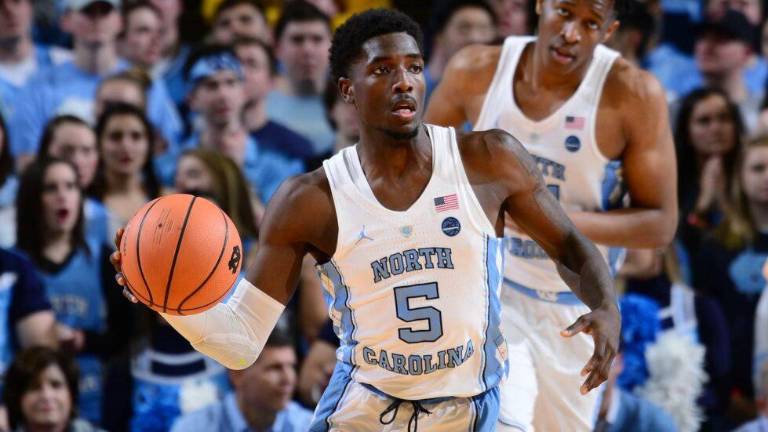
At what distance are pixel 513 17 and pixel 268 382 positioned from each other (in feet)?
10.4

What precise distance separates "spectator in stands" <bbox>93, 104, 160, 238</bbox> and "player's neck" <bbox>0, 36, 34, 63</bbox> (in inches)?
30.9

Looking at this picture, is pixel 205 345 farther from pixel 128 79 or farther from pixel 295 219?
pixel 128 79

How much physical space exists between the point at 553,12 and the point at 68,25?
390cm

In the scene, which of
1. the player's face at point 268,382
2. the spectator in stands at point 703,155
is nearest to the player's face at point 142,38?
the player's face at point 268,382

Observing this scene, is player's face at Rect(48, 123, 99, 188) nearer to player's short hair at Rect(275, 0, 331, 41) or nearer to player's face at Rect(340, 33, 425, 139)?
player's short hair at Rect(275, 0, 331, 41)

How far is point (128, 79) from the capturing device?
279 inches

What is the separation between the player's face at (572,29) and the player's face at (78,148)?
2997mm

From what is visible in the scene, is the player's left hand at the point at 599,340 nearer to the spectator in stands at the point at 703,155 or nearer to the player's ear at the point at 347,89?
the player's ear at the point at 347,89

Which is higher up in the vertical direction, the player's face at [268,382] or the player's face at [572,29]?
the player's face at [572,29]

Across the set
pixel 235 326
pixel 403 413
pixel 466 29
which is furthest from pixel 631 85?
pixel 466 29

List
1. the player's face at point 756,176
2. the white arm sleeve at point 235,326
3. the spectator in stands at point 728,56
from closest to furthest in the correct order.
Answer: the white arm sleeve at point 235,326, the player's face at point 756,176, the spectator in stands at point 728,56

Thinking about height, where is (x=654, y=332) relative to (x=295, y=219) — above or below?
below

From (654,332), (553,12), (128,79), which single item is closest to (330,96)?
(128,79)

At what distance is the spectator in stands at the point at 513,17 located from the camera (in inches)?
305
